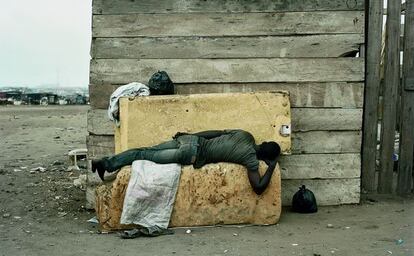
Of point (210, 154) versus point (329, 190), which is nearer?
point (210, 154)

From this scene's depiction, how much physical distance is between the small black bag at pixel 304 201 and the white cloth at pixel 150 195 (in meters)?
1.45

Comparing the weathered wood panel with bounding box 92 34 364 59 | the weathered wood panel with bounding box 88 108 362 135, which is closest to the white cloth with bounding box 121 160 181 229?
the weathered wood panel with bounding box 88 108 362 135

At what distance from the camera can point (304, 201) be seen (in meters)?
5.68

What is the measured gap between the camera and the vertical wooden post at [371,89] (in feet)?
19.9

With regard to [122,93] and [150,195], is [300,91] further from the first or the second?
[150,195]

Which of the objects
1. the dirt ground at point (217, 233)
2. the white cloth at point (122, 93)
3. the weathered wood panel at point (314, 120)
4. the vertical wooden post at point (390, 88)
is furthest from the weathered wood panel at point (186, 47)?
the dirt ground at point (217, 233)

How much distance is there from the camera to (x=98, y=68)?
5.85 m

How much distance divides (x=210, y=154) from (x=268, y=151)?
584 mm

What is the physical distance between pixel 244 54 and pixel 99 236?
8.17 ft

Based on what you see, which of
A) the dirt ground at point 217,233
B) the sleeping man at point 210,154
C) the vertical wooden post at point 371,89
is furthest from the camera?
the vertical wooden post at point 371,89

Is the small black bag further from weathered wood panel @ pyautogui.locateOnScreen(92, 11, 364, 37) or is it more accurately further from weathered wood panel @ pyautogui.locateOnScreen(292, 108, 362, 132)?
weathered wood panel @ pyautogui.locateOnScreen(92, 11, 364, 37)

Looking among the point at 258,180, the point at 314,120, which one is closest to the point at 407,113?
the point at 314,120

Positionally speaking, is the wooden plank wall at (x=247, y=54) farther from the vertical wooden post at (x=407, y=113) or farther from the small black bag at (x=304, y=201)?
the vertical wooden post at (x=407, y=113)

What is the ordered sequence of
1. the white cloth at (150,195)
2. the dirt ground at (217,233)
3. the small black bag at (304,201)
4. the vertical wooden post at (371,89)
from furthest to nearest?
the vertical wooden post at (371,89), the small black bag at (304,201), the white cloth at (150,195), the dirt ground at (217,233)
